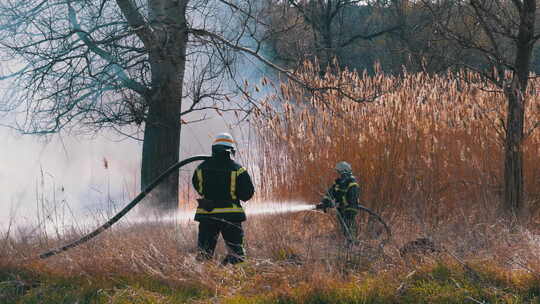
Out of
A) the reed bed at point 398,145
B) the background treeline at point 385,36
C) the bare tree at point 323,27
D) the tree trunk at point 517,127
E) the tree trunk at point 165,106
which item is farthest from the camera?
the background treeline at point 385,36

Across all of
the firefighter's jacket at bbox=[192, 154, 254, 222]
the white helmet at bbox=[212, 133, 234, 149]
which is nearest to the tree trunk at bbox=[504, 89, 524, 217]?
the firefighter's jacket at bbox=[192, 154, 254, 222]

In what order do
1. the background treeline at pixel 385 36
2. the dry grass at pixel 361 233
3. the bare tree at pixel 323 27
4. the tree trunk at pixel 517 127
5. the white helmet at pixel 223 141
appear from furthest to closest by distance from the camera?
1. the background treeline at pixel 385 36
2. the bare tree at pixel 323 27
3. the tree trunk at pixel 517 127
4. the white helmet at pixel 223 141
5. the dry grass at pixel 361 233

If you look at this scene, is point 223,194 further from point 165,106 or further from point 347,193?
point 165,106

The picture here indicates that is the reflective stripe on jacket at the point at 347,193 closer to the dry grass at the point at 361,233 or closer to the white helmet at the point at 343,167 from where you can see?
the white helmet at the point at 343,167

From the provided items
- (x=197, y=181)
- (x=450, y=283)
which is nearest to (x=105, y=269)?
(x=197, y=181)

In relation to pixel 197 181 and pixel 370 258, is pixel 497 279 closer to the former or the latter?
pixel 370 258

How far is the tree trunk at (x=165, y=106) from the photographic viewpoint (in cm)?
813

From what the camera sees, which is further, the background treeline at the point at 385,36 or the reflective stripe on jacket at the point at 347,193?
the background treeline at the point at 385,36

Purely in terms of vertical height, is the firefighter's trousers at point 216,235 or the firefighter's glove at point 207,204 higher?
the firefighter's glove at point 207,204

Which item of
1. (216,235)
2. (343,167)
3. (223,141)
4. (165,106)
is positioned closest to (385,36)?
(165,106)

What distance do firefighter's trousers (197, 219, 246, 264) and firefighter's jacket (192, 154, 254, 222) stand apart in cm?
7

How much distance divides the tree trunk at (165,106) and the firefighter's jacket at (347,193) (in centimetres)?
264

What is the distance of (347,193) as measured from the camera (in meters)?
6.69

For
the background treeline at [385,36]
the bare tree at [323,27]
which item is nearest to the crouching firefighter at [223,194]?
the bare tree at [323,27]
